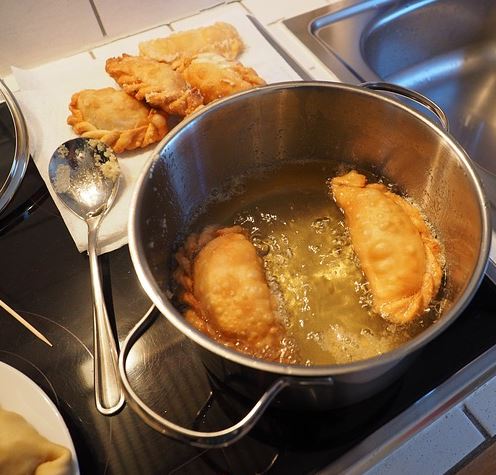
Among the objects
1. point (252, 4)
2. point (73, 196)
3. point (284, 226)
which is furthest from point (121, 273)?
point (252, 4)

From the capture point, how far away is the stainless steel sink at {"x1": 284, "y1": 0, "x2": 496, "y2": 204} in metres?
1.05

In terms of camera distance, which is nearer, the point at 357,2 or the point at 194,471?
the point at 194,471

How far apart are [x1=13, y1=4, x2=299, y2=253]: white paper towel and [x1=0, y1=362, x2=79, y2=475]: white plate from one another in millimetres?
236

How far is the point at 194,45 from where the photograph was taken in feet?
3.36

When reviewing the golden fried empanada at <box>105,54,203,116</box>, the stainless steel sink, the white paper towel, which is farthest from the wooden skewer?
the stainless steel sink

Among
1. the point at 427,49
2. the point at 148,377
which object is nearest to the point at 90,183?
the point at 148,377

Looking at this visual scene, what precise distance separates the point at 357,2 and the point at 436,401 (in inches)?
34.5

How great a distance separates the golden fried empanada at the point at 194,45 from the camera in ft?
3.34

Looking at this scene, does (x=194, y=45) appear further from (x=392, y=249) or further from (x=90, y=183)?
(x=392, y=249)

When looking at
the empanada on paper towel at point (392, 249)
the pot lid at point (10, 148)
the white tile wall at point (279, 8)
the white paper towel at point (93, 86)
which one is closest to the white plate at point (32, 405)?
the white paper towel at point (93, 86)

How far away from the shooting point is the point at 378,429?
2.02 feet

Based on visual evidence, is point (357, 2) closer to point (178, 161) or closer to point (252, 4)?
point (252, 4)

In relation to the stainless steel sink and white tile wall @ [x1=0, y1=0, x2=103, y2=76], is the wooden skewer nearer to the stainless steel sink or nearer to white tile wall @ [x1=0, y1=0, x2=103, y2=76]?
white tile wall @ [x1=0, y1=0, x2=103, y2=76]

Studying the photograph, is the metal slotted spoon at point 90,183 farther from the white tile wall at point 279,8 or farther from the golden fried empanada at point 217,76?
the white tile wall at point 279,8
